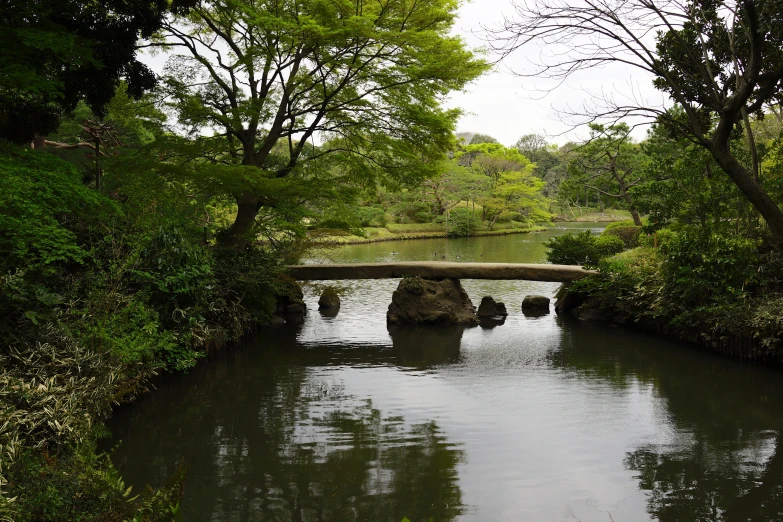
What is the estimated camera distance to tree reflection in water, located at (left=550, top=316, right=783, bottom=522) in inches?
176

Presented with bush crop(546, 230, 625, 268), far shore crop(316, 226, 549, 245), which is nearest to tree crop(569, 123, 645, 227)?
bush crop(546, 230, 625, 268)

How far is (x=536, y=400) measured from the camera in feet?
23.5

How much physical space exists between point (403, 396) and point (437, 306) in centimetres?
518

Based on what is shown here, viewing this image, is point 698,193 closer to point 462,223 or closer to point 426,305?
point 426,305

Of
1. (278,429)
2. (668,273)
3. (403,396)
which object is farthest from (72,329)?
(668,273)

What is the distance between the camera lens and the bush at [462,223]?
3434 centimetres

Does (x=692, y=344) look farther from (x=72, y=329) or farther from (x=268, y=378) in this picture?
(x=72, y=329)

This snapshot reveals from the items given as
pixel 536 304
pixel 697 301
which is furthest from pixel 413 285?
pixel 697 301

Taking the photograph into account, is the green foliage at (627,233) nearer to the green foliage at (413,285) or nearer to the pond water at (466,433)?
the pond water at (466,433)

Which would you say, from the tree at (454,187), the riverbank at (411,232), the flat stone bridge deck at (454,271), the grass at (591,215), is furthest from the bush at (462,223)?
the flat stone bridge deck at (454,271)

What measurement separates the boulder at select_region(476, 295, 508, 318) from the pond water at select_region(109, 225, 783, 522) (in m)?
2.64

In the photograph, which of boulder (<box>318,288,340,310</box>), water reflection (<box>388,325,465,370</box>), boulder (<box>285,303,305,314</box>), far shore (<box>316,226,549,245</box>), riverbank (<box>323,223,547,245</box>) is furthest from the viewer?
riverbank (<box>323,223,547,245</box>)

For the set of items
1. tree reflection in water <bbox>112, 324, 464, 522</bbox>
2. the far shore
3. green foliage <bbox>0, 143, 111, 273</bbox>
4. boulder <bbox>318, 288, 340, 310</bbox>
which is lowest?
tree reflection in water <bbox>112, 324, 464, 522</bbox>

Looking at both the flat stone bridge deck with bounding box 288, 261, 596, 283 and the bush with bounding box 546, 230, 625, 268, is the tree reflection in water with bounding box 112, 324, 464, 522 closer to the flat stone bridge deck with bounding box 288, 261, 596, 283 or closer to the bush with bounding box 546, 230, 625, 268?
the flat stone bridge deck with bounding box 288, 261, 596, 283
